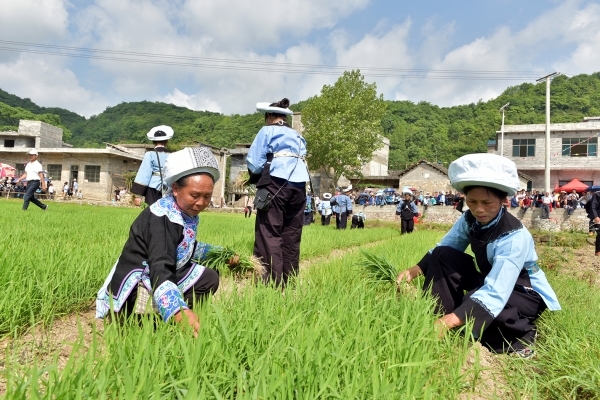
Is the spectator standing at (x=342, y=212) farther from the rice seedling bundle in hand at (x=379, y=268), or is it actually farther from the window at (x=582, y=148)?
the window at (x=582, y=148)

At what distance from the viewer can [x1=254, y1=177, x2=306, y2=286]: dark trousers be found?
3291 millimetres

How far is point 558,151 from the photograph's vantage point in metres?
29.1

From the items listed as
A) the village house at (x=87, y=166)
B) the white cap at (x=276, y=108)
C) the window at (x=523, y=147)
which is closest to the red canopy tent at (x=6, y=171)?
the village house at (x=87, y=166)

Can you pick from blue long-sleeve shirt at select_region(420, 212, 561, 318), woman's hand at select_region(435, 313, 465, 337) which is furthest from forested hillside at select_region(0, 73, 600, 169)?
woman's hand at select_region(435, 313, 465, 337)

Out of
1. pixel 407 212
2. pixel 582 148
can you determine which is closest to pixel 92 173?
pixel 407 212

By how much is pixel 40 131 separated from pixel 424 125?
4056 centimetres

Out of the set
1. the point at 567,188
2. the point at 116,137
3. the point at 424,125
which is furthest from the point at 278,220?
the point at 116,137

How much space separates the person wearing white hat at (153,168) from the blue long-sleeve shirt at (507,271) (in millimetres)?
3287

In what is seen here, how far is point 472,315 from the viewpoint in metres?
2.01

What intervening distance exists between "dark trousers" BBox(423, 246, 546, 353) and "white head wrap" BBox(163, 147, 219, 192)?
54.2 inches

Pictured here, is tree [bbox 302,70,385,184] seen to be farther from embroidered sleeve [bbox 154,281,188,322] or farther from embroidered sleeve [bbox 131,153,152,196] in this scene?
embroidered sleeve [bbox 154,281,188,322]

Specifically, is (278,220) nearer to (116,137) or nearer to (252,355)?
(252,355)

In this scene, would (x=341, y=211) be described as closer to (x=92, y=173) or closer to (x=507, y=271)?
(x=507, y=271)

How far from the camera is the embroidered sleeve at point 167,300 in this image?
1.75 m
